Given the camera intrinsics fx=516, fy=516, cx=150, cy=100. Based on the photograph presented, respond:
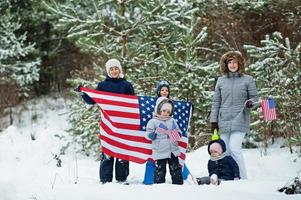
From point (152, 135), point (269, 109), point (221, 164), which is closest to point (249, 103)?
point (269, 109)

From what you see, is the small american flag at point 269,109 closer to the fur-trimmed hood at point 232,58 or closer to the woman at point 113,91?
the fur-trimmed hood at point 232,58

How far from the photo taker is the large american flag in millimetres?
7234

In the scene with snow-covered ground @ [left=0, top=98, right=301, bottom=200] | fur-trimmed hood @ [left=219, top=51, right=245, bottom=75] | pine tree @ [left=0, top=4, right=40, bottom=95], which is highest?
pine tree @ [left=0, top=4, right=40, bottom=95]

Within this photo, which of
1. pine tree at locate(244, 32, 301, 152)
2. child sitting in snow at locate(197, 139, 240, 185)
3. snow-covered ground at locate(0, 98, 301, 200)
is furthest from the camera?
pine tree at locate(244, 32, 301, 152)

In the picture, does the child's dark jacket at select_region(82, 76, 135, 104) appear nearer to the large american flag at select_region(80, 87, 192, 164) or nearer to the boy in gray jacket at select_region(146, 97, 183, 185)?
the large american flag at select_region(80, 87, 192, 164)

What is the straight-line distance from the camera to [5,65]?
18.1m

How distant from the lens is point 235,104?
7.03 m

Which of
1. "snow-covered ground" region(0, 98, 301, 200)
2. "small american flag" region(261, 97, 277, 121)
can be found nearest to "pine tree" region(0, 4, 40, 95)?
"snow-covered ground" region(0, 98, 301, 200)

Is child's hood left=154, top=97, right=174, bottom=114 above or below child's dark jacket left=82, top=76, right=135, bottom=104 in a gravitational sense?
below

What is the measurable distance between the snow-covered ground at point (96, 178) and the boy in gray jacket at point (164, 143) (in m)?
0.22

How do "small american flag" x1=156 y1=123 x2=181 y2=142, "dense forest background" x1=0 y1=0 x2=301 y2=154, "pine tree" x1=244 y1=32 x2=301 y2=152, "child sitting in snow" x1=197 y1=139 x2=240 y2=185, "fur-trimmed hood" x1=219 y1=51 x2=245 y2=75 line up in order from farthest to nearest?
"dense forest background" x1=0 y1=0 x2=301 y2=154
"pine tree" x1=244 y1=32 x2=301 y2=152
"fur-trimmed hood" x1=219 y1=51 x2=245 y2=75
"child sitting in snow" x1=197 y1=139 x2=240 y2=185
"small american flag" x1=156 y1=123 x2=181 y2=142

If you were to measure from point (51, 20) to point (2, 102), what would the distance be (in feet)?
13.1

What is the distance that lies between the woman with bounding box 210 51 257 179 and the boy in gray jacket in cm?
71

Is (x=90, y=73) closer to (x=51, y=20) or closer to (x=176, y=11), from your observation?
(x=176, y=11)
